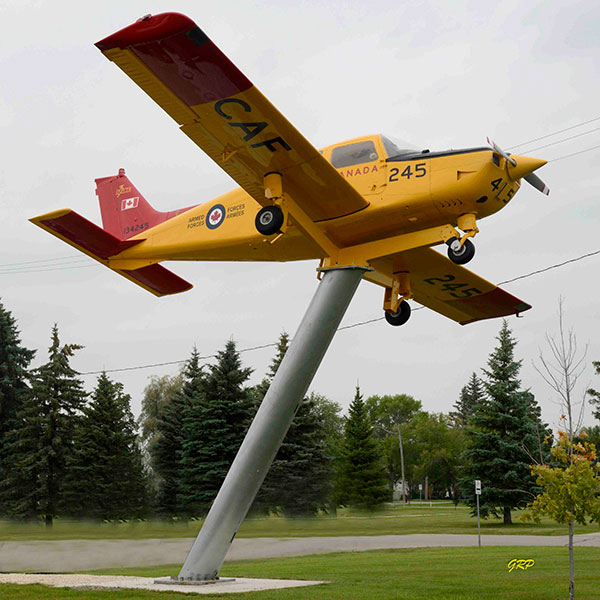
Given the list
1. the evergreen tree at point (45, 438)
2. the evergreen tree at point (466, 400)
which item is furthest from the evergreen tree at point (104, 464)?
the evergreen tree at point (466, 400)

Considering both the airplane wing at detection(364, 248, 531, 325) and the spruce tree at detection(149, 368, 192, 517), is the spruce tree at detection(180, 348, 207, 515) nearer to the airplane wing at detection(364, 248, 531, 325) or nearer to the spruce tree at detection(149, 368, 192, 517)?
the spruce tree at detection(149, 368, 192, 517)

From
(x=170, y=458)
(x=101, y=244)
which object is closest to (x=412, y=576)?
(x=101, y=244)

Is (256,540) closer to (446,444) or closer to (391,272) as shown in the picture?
(391,272)

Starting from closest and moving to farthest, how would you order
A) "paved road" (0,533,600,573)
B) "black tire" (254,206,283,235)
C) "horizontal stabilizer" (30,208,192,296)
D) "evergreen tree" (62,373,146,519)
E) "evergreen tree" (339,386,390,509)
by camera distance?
"black tire" (254,206,283,235) → "horizontal stabilizer" (30,208,192,296) → "paved road" (0,533,600,573) → "evergreen tree" (62,373,146,519) → "evergreen tree" (339,386,390,509)

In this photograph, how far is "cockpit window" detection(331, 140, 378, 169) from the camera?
480 inches

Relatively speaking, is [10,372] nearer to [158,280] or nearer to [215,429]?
[215,429]

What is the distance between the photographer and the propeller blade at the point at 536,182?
12.4 metres

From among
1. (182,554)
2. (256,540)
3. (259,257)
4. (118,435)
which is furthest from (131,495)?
(259,257)

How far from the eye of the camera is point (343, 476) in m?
40.9

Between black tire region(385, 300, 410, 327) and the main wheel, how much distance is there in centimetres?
293

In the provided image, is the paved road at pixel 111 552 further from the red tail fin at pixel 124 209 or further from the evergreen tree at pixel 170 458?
the evergreen tree at pixel 170 458

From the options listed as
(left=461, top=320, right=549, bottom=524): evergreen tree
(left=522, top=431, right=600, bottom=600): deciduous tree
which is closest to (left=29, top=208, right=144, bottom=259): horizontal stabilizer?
(left=522, top=431, right=600, bottom=600): deciduous tree

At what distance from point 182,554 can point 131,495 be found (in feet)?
37.1

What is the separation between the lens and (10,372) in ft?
137
